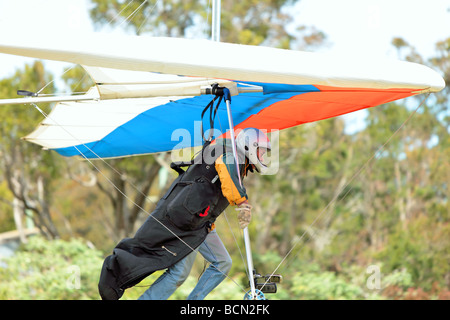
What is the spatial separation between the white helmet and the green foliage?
132 inches

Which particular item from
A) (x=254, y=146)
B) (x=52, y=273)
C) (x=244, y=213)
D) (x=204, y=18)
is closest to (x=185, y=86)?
(x=254, y=146)

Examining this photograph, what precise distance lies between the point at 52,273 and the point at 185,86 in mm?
4184

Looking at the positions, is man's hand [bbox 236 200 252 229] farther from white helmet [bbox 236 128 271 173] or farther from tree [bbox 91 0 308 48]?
tree [bbox 91 0 308 48]

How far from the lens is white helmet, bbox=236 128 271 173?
115 inches

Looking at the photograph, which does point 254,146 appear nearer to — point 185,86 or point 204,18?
point 185,86

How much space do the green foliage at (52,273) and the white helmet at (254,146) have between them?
3.36 m

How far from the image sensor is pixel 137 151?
14.0ft

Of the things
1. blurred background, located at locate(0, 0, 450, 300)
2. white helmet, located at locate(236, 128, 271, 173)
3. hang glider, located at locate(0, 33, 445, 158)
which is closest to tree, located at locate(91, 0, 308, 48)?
blurred background, located at locate(0, 0, 450, 300)

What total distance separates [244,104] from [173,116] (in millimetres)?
545

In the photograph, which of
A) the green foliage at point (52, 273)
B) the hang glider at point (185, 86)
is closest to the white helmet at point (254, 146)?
the hang glider at point (185, 86)

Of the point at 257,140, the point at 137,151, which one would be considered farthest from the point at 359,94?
the point at 137,151

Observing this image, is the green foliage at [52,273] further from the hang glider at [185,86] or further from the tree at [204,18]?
the tree at [204,18]

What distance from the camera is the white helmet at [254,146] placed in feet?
9.62
